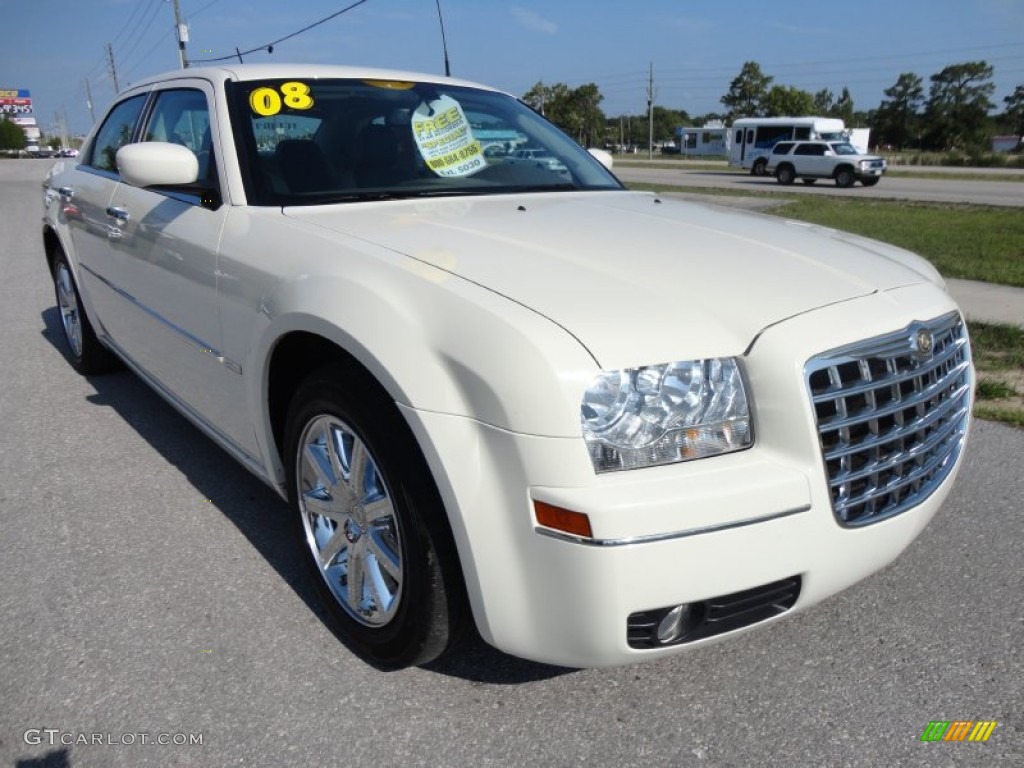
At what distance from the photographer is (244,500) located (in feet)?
11.1

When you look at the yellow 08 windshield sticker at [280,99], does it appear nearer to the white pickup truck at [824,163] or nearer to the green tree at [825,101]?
the white pickup truck at [824,163]

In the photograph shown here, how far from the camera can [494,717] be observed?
2.13m

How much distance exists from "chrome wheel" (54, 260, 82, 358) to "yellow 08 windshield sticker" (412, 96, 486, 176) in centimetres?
276

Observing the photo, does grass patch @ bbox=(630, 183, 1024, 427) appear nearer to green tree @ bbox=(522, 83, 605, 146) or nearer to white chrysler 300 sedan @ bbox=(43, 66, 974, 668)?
white chrysler 300 sedan @ bbox=(43, 66, 974, 668)

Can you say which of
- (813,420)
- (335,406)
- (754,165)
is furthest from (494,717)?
(754,165)

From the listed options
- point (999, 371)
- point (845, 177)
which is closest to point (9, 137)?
point (845, 177)

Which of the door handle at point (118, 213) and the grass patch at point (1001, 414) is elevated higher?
the door handle at point (118, 213)

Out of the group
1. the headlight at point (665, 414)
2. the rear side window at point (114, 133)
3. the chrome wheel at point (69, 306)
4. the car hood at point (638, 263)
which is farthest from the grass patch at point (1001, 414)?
the chrome wheel at point (69, 306)

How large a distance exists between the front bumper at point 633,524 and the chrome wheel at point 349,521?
33 cm

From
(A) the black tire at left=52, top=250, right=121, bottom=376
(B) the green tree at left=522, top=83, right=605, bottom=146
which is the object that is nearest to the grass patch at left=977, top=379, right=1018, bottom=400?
(A) the black tire at left=52, top=250, right=121, bottom=376

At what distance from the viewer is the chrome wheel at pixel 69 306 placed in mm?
4977

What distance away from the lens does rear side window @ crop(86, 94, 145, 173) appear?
418cm

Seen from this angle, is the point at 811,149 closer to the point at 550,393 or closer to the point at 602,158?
the point at 602,158

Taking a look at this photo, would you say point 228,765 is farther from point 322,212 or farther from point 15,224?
point 15,224
